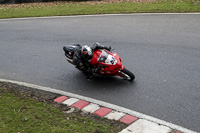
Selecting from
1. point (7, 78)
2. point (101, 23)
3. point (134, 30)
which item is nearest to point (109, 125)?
point (7, 78)

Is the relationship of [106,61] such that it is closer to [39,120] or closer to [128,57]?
[128,57]

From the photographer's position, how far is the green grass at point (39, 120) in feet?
17.1

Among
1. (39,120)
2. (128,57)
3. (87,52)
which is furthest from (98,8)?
(39,120)

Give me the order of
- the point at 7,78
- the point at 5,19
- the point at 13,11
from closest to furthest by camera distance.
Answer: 1. the point at 7,78
2. the point at 5,19
3. the point at 13,11

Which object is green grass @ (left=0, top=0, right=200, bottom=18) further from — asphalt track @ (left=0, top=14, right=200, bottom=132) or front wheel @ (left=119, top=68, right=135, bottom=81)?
front wheel @ (left=119, top=68, right=135, bottom=81)

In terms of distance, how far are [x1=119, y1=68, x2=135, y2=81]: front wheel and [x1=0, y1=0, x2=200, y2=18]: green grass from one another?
7912mm

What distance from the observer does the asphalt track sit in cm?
652

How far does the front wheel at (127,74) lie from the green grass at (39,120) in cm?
222

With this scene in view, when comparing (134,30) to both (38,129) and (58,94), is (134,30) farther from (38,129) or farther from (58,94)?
(38,129)

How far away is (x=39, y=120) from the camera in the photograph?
5543mm

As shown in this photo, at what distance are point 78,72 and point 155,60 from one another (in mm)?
2594

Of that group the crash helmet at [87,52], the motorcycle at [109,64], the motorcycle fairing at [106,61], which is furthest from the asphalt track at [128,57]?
the crash helmet at [87,52]

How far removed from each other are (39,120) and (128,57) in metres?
4.52

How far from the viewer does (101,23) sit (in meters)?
13.2
